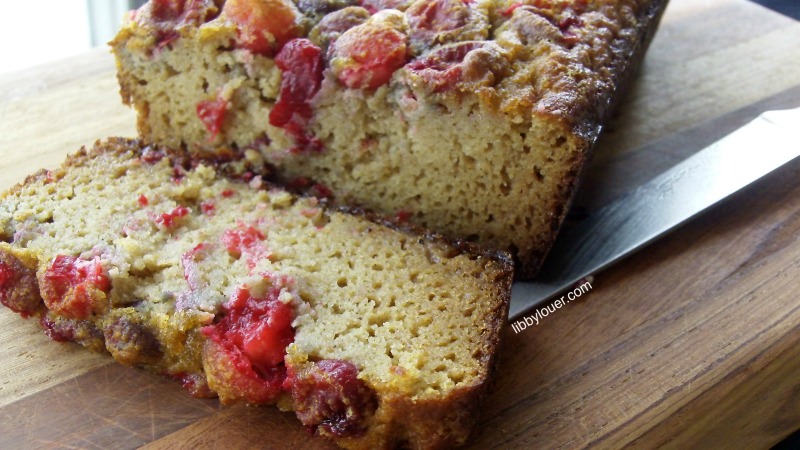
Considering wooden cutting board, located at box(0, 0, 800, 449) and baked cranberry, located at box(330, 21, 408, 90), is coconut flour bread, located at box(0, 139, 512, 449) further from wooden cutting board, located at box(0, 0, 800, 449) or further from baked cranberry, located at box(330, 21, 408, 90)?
baked cranberry, located at box(330, 21, 408, 90)

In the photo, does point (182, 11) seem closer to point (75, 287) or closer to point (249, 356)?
point (75, 287)

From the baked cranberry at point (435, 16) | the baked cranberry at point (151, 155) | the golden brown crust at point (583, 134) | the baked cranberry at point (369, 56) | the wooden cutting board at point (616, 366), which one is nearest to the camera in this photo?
the wooden cutting board at point (616, 366)

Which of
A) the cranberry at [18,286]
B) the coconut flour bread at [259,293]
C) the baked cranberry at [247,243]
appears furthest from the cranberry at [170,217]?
the cranberry at [18,286]

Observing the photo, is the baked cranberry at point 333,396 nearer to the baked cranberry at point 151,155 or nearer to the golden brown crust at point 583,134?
the golden brown crust at point 583,134

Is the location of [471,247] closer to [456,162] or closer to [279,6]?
[456,162]

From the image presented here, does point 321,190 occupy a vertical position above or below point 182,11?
below

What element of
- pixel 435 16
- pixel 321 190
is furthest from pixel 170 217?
pixel 435 16
